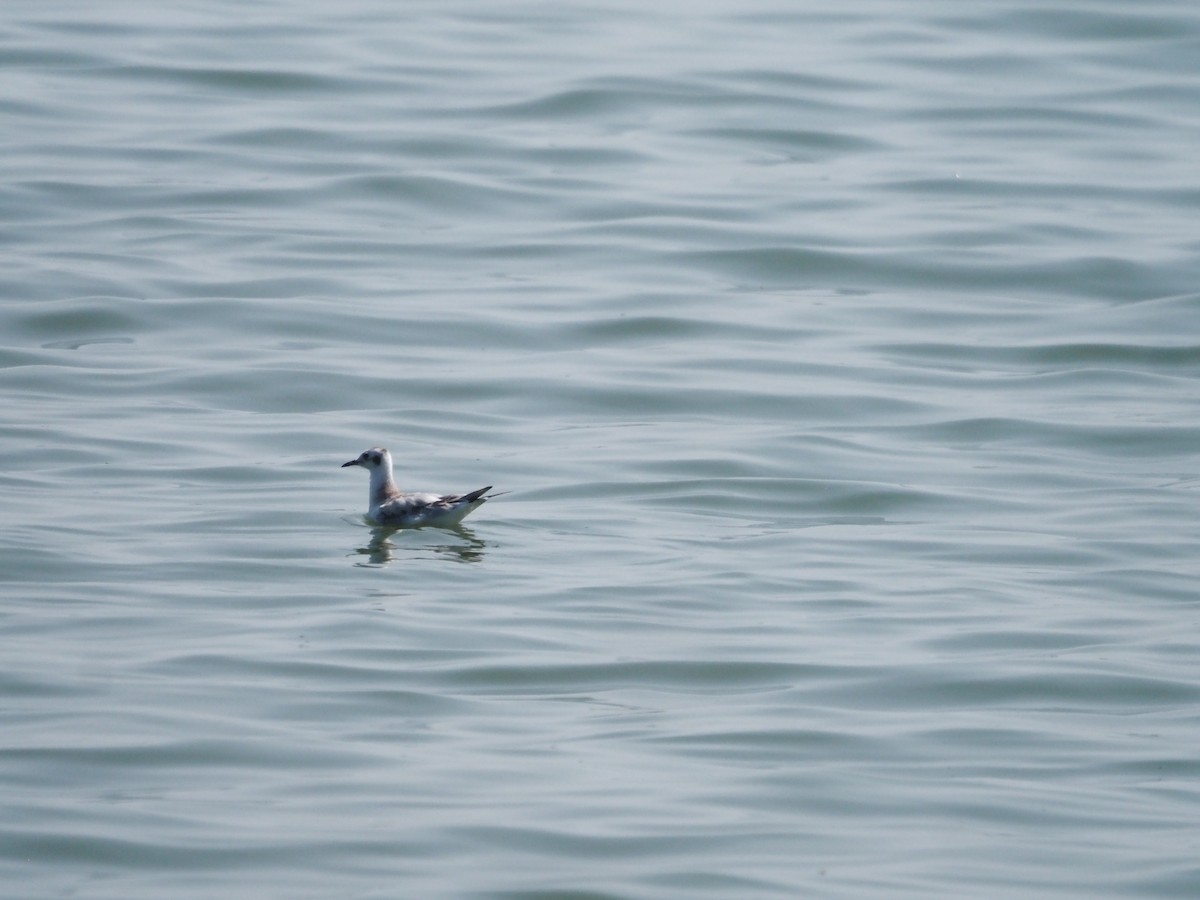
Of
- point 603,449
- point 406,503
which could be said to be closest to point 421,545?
point 406,503

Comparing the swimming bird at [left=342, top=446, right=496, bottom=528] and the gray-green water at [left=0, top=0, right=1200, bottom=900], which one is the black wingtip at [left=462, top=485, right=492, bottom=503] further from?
the gray-green water at [left=0, top=0, right=1200, bottom=900]

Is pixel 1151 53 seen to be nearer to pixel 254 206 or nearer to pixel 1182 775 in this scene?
pixel 254 206

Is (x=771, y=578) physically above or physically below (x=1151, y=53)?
below

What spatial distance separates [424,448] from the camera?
14438mm

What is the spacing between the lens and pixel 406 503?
12641mm

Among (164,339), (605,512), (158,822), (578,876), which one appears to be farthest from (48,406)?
(578,876)

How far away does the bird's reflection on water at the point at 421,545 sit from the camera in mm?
12148

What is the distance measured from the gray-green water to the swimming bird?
5.6 inches

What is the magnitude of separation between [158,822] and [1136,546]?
21.9ft

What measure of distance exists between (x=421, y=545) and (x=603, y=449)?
2.20 meters

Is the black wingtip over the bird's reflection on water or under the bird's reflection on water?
over

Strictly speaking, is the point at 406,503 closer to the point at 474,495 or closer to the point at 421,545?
the point at 421,545

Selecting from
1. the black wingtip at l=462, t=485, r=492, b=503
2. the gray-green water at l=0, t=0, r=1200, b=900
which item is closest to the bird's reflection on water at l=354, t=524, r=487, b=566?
the gray-green water at l=0, t=0, r=1200, b=900

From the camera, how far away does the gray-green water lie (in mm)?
8234
